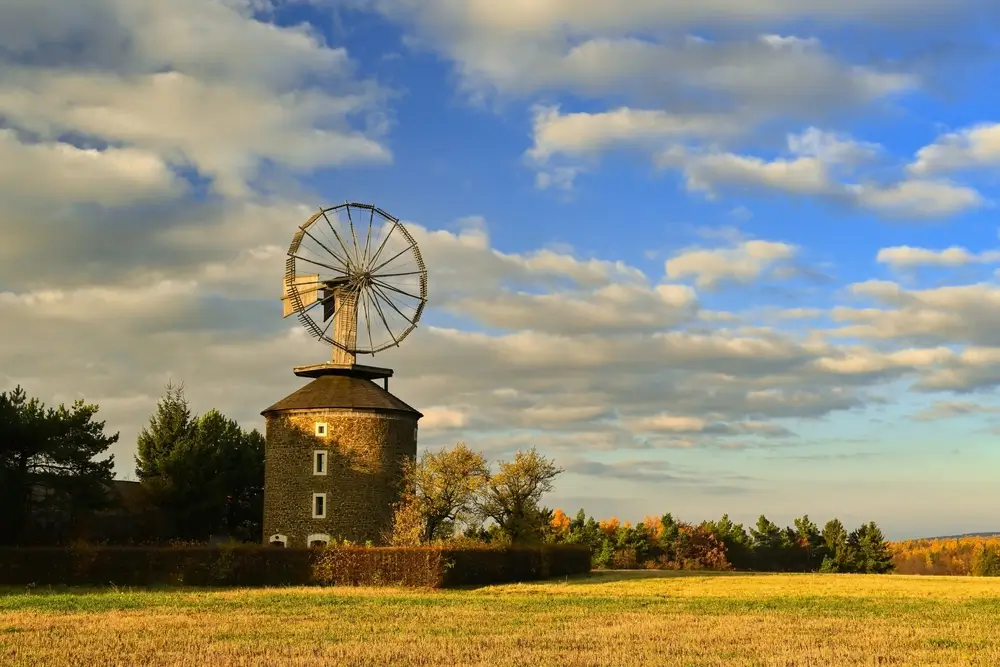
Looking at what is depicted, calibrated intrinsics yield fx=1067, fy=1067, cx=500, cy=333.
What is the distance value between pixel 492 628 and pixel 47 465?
113ft

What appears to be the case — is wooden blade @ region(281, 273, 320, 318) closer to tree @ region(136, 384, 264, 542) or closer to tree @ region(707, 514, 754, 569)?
tree @ region(136, 384, 264, 542)

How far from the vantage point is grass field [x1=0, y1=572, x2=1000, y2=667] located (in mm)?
20969

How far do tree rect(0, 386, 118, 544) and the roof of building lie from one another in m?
9.39

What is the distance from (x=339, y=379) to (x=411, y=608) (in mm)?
28610

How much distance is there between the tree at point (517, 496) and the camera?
51.8 metres

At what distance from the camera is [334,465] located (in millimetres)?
55969

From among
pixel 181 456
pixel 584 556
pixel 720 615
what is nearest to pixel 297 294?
pixel 181 456

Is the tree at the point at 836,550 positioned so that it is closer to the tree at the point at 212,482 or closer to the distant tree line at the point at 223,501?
the distant tree line at the point at 223,501

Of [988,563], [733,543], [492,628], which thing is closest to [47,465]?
[492,628]

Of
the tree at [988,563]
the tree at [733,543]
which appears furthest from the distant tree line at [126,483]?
the tree at [988,563]

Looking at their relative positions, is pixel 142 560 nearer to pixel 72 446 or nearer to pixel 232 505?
pixel 72 446

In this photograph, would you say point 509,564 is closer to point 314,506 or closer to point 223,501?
point 314,506

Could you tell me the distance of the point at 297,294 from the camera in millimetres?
61625

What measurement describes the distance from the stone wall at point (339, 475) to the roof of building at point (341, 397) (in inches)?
13.3
